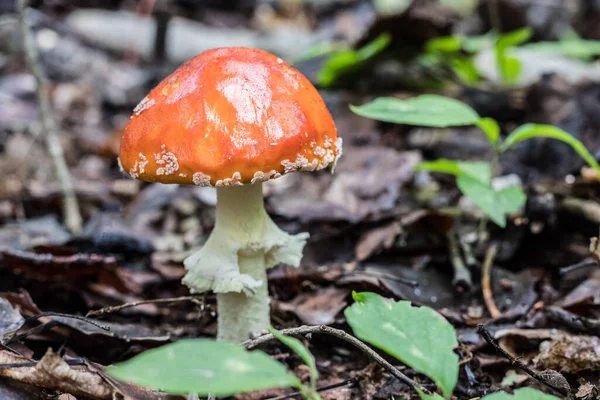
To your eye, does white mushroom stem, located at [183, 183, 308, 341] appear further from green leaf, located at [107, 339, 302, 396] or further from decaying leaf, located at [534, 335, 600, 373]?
decaying leaf, located at [534, 335, 600, 373]

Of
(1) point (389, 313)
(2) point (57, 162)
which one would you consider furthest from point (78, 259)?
(1) point (389, 313)

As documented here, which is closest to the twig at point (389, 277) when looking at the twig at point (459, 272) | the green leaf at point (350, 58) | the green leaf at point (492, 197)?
the twig at point (459, 272)

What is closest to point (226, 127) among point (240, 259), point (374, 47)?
point (240, 259)

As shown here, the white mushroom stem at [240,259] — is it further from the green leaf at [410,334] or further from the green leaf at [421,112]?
the green leaf at [410,334]

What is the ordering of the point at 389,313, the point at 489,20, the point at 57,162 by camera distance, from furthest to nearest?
the point at 489,20 < the point at 57,162 < the point at 389,313

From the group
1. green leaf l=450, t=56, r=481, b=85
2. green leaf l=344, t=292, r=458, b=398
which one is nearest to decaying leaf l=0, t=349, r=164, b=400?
green leaf l=344, t=292, r=458, b=398

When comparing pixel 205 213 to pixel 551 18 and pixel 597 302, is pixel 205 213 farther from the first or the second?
pixel 551 18
